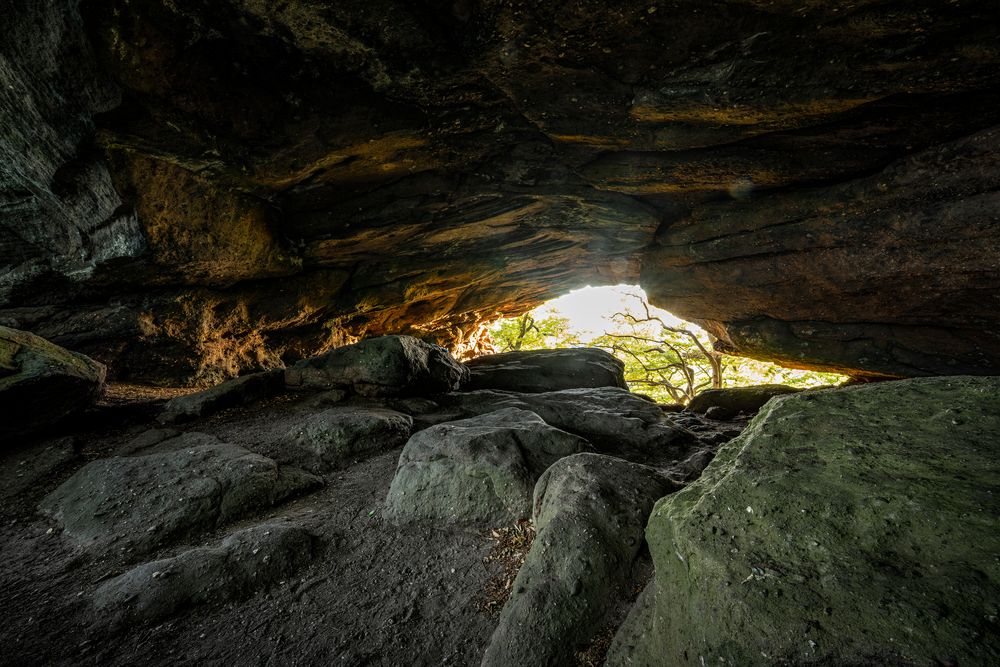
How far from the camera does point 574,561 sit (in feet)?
14.0

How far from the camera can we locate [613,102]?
7484 millimetres

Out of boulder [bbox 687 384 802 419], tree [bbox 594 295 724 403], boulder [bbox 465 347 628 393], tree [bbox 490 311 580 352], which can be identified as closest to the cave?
boulder [bbox 687 384 802 419]

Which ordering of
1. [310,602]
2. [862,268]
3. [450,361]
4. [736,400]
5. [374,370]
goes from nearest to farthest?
[310,602]
[862,268]
[374,370]
[736,400]
[450,361]

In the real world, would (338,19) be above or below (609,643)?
above

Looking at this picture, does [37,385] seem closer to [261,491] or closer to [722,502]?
[261,491]

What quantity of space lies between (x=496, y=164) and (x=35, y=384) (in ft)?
37.1

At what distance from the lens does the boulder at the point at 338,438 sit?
8.55 m

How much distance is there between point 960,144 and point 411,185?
39.0ft

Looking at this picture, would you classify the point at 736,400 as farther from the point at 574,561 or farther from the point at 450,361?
the point at 574,561

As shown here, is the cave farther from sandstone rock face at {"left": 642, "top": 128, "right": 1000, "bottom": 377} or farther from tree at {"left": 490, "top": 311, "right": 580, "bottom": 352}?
tree at {"left": 490, "top": 311, "right": 580, "bottom": 352}

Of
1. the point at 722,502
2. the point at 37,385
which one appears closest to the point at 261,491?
the point at 37,385

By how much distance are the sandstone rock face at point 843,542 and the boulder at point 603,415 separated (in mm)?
5425

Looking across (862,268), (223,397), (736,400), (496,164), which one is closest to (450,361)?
(223,397)

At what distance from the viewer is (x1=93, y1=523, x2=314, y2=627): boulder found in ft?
14.8
